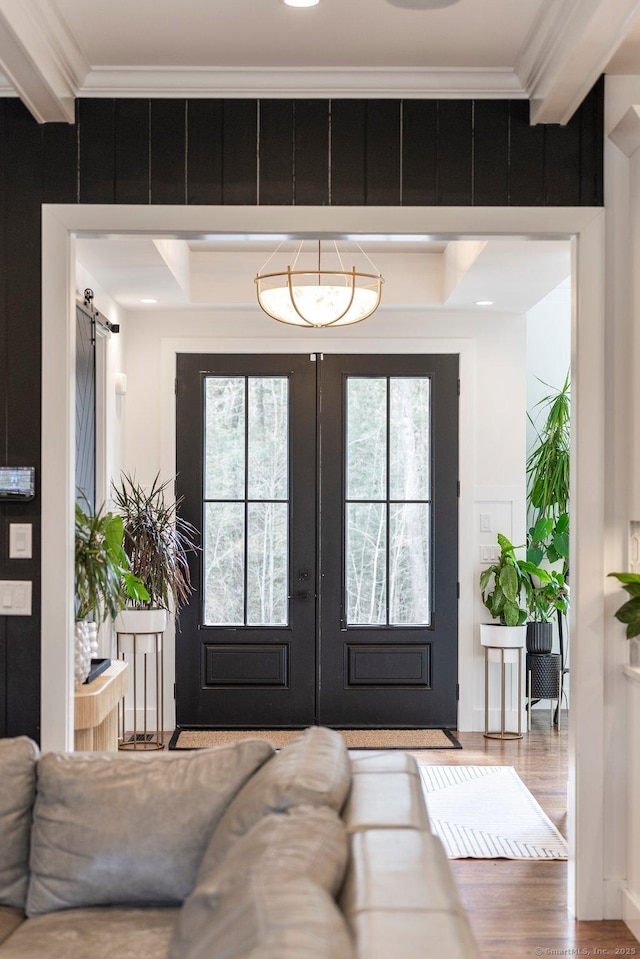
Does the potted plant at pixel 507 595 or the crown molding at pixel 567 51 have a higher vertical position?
the crown molding at pixel 567 51

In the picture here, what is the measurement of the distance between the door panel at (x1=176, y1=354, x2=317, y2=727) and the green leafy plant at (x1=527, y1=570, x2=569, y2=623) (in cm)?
137

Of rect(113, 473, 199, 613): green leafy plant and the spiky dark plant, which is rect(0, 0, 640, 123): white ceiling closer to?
rect(113, 473, 199, 613): green leafy plant

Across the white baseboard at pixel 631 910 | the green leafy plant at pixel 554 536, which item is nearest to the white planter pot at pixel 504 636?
the green leafy plant at pixel 554 536

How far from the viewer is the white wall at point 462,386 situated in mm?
5949

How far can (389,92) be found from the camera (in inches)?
129

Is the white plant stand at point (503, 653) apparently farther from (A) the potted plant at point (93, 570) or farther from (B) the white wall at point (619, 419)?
(A) the potted plant at point (93, 570)

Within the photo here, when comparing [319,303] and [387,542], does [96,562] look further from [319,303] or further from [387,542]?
[387,542]

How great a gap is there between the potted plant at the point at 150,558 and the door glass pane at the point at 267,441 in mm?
599

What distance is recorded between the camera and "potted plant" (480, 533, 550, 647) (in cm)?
578

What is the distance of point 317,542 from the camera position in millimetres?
5945

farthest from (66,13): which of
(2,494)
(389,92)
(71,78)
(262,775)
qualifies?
(262,775)

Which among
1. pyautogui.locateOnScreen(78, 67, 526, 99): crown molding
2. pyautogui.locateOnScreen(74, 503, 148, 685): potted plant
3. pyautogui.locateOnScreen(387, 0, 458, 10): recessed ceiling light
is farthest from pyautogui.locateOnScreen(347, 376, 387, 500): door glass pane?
pyautogui.locateOnScreen(387, 0, 458, 10): recessed ceiling light

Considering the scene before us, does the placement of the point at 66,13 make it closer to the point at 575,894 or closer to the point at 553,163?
the point at 553,163

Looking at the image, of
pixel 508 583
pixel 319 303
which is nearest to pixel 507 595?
pixel 508 583
